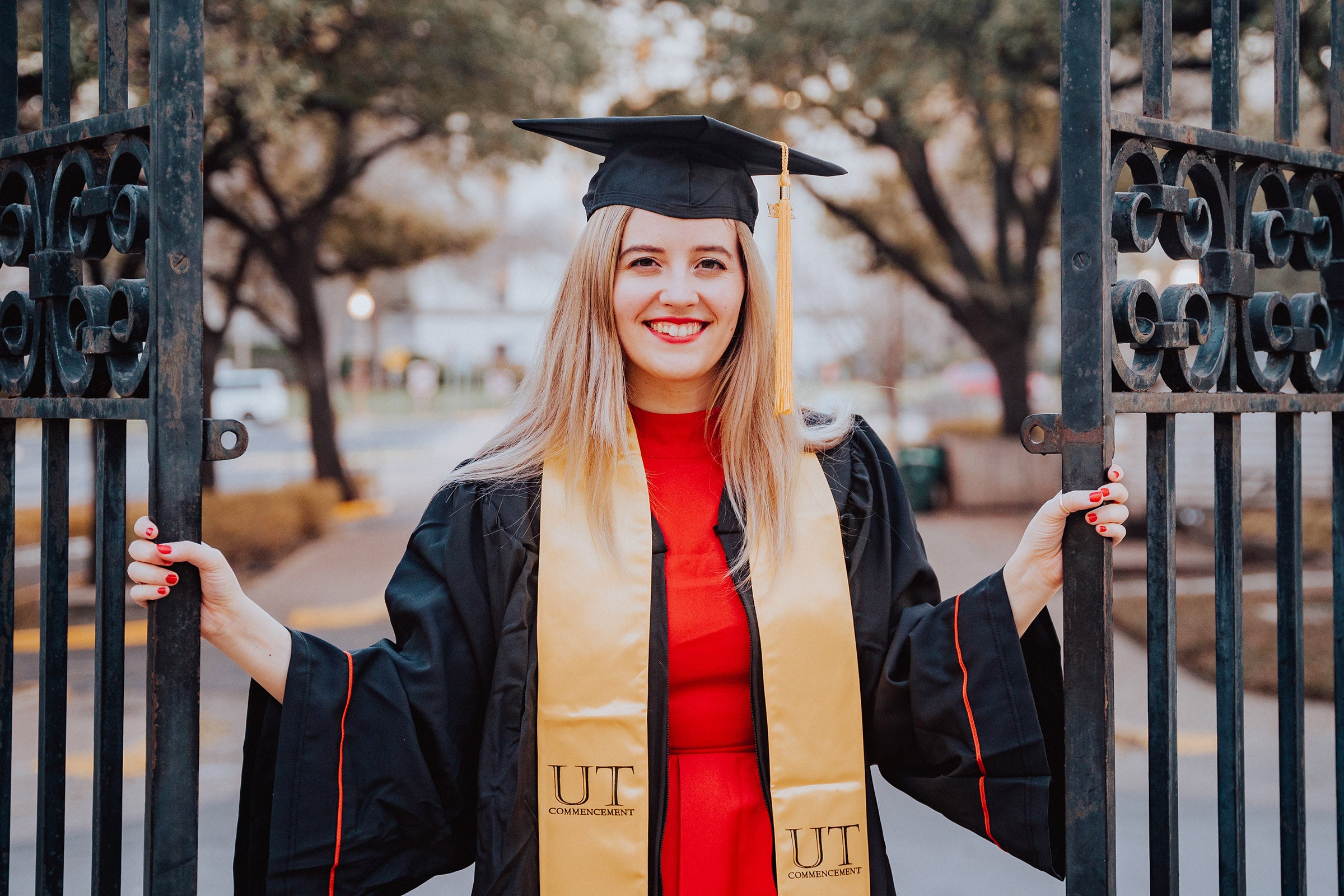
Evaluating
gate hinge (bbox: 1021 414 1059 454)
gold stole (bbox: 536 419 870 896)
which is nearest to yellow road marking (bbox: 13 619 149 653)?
gold stole (bbox: 536 419 870 896)

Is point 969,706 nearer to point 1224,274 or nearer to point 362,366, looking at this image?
point 1224,274

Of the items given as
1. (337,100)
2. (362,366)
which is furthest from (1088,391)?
(362,366)

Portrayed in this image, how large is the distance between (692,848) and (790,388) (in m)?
0.95

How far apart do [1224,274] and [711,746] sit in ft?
4.21

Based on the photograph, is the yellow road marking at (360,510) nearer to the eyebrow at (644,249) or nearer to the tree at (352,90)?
the tree at (352,90)

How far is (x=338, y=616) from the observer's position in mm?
8789

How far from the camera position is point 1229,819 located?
70.5 inches

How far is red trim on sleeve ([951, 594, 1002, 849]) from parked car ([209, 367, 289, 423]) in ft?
110

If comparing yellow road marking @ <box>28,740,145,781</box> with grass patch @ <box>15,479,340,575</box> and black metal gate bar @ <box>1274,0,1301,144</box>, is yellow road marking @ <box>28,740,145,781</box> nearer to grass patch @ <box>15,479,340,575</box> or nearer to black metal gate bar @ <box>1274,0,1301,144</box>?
grass patch @ <box>15,479,340,575</box>

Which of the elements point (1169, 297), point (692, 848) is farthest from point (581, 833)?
point (1169, 297)

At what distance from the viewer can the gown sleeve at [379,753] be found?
1980 millimetres

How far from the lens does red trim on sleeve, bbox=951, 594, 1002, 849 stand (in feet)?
6.73

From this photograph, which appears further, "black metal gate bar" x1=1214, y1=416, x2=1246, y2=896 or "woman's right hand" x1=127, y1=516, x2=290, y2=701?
"black metal gate bar" x1=1214, y1=416, x2=1246, y2=896

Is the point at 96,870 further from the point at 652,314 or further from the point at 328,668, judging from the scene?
the point at 652,314
